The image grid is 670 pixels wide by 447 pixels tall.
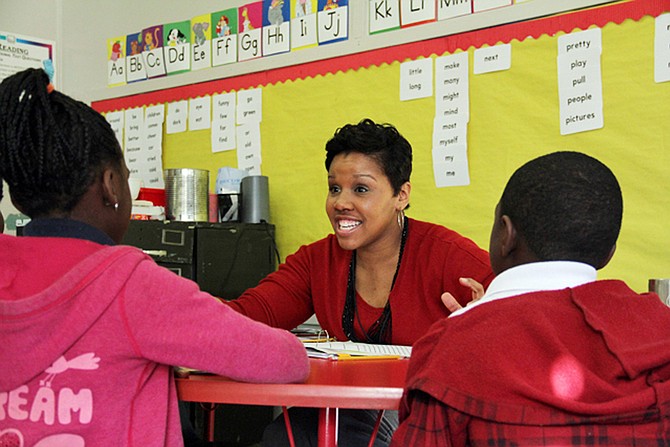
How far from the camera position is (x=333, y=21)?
3.01 metres

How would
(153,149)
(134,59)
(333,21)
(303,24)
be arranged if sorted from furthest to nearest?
1. (134,59)
2. (153,149)
3. (303,24)
4. (333,21)

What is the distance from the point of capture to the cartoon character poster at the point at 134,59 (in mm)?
3742

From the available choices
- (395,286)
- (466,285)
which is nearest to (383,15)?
(395,286)

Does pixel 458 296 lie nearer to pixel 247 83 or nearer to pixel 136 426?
pixel 136 426

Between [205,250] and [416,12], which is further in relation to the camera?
[205,250]

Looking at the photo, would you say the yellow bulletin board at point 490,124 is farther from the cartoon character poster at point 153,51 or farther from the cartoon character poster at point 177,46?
the cartoon character poster at point 153,51

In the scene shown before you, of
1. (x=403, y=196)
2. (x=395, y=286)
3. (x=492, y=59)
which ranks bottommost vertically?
(x=395, y=286)

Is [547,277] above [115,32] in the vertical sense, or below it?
below

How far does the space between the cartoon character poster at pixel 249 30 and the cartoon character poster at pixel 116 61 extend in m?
0.83

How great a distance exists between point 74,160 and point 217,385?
0.43 meters

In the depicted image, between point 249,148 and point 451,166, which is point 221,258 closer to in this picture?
point 249,148

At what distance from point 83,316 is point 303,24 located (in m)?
2.27

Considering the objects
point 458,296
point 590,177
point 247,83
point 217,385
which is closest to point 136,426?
point 217,385

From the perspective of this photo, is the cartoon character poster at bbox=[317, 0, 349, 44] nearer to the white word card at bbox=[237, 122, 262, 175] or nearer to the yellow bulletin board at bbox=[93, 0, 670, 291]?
the yellow bulletin board at bbox=[93, 0, 670, 291]
